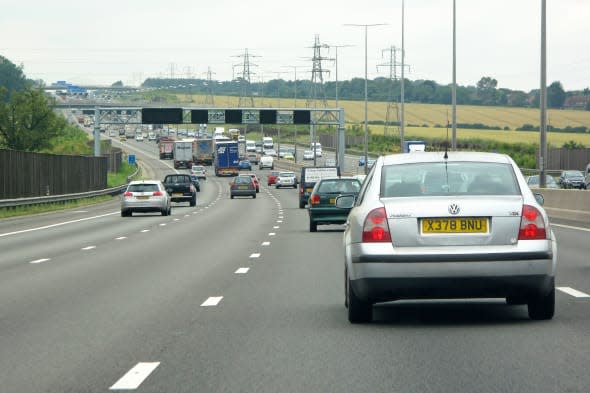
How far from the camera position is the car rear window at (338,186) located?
33534 millimetres

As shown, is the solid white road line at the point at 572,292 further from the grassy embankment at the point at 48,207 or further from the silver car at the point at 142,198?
the silver car at the point at 142,198

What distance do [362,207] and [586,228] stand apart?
22.0 m

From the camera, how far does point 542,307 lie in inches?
456

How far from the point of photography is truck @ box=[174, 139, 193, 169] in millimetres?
141000

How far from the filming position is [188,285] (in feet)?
54.4

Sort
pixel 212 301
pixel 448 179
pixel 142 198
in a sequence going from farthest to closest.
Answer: pixel 142 198
pixel 212 301
pixel 448 179

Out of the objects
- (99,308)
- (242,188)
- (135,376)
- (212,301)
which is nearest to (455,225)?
(135,376)

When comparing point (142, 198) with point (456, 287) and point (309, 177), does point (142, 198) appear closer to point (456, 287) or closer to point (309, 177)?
point (309, 177)

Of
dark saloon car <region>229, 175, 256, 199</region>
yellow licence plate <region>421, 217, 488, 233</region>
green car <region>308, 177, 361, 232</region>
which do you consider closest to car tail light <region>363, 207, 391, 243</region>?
yellow licence plate <region>421, 217, 488, 233</region>

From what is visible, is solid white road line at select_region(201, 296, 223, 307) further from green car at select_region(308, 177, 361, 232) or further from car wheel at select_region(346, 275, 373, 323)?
green car at select_region(308, 177, 361, 232)

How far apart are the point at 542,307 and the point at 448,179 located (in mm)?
1407

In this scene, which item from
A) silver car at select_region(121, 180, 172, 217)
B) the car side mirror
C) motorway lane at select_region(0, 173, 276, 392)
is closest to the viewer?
motorway lane at select_region(0, 173, 276, 392)

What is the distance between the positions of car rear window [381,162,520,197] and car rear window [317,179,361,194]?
21.3 metres

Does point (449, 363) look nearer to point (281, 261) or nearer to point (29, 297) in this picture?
point (29, 297)
